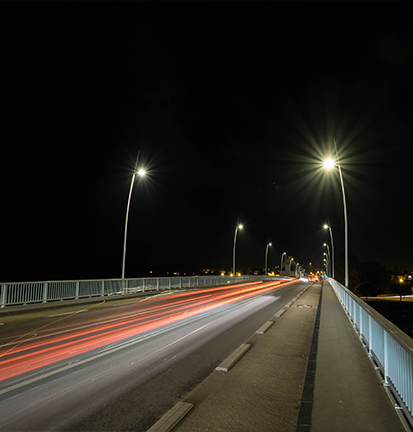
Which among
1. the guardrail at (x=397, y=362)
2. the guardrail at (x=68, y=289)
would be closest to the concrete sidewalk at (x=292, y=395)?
the guardrail at (x=397, y=362)

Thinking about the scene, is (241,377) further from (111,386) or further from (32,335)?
(32,335)

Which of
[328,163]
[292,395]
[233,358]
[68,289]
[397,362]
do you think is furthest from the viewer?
[328,163]

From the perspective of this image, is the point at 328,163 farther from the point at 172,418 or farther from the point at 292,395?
the point at 172,418

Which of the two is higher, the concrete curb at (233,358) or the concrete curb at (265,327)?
the concrete curb at (233,358)

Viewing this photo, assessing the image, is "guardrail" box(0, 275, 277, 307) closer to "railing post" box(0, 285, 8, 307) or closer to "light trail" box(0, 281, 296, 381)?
"railing post" box(0, 285, 8, 307)

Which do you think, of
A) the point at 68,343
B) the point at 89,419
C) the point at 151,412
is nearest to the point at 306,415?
the point at 151,412

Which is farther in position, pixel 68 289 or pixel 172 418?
pixel 68 289

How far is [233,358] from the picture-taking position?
728cm

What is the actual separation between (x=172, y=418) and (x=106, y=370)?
2504mm

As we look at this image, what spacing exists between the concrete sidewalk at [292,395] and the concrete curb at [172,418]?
0.05ft

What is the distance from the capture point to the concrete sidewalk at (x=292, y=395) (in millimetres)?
4289

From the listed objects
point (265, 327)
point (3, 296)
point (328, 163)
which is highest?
point (328, 163)

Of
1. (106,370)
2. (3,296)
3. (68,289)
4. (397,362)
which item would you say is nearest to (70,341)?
(106,370)

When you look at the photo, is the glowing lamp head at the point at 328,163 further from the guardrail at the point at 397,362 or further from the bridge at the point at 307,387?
the guardrail at the point at 397,362
